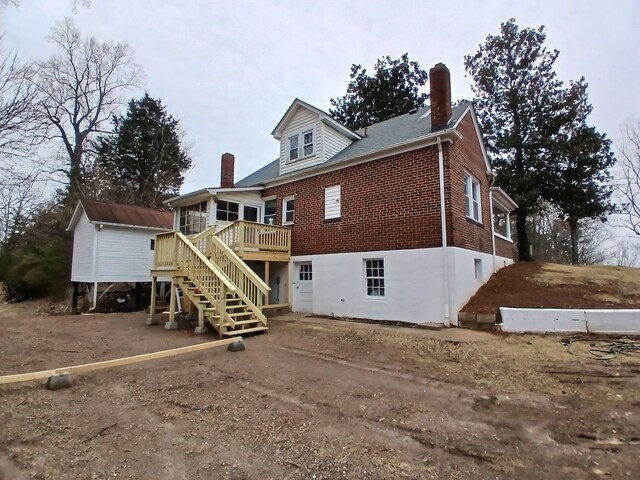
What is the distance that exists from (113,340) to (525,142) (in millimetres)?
25617

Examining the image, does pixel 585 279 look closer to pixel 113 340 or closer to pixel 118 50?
pixel 113 340

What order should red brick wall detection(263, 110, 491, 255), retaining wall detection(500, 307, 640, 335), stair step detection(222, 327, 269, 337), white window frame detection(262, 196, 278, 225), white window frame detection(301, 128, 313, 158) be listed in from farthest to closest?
white window frame detection(262, 196, 278, 225) < white window frame detection(301, 128, 313, 158) < red brick wall detection(263, 110, 491, 255) < stair step detection(222, 327, 269, 337) < retaining wall detection(500, 307, 640, 335)

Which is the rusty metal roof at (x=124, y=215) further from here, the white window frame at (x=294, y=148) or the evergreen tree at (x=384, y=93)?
the evergreen tree at (x=384, y=93)

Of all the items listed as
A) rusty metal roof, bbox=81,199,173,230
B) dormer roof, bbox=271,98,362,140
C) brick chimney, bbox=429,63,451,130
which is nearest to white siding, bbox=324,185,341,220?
dormer roof, bbox=271,98,362,140

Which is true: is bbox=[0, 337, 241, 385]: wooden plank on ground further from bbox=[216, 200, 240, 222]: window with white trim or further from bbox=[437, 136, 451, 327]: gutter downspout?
bbox=[216, 200, 240, 222]: window with white trim

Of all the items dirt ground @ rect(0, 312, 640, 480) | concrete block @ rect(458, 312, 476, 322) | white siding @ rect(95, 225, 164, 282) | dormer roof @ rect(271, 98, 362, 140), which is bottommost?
dirt ground @ rect(0, 312, 640, 480)

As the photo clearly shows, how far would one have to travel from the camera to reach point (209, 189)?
539 inches

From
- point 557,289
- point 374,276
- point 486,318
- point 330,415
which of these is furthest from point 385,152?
point 330,415

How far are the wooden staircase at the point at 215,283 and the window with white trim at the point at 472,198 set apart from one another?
7564mm

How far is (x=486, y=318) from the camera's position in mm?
9180

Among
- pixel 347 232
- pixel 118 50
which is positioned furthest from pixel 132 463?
pixel 118 50

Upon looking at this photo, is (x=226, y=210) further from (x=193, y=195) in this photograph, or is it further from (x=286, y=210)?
(x=286, y=210)

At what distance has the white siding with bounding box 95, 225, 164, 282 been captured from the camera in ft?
58.9

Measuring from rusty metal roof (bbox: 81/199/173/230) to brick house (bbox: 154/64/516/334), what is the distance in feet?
15.5
